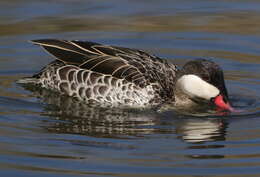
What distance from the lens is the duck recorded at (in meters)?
11.3

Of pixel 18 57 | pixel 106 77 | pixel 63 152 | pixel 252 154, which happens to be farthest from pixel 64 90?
pixel 252 154

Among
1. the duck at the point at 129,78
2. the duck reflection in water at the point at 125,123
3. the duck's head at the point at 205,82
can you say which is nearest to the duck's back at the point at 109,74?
the duck at the point at 129,78

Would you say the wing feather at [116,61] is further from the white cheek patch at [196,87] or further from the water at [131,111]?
the water at [131,111]

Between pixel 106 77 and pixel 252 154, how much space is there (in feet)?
9.72

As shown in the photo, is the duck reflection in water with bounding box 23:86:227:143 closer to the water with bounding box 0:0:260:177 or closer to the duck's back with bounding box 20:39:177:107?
the water with bounding box 0:0:260:177

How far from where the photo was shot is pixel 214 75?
11.1 metres

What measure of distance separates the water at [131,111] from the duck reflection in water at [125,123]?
0.5 inches

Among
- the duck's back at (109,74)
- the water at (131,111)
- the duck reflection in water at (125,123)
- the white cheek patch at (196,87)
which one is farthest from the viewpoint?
the duck's back at (109,74)

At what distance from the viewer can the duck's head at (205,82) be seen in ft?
36.6

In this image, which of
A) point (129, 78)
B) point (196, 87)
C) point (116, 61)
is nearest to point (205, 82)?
point (196, 87)

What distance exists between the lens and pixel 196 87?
11.5 metres

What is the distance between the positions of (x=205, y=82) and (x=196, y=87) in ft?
0.73

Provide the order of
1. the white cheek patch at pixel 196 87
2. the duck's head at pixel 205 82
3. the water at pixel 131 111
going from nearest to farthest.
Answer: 1. the water at pixel 131 111
2. the duck's head at pixel 205 82
3. the white cheek patch at pixel 196 87

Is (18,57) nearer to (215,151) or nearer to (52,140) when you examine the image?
(52,140)
